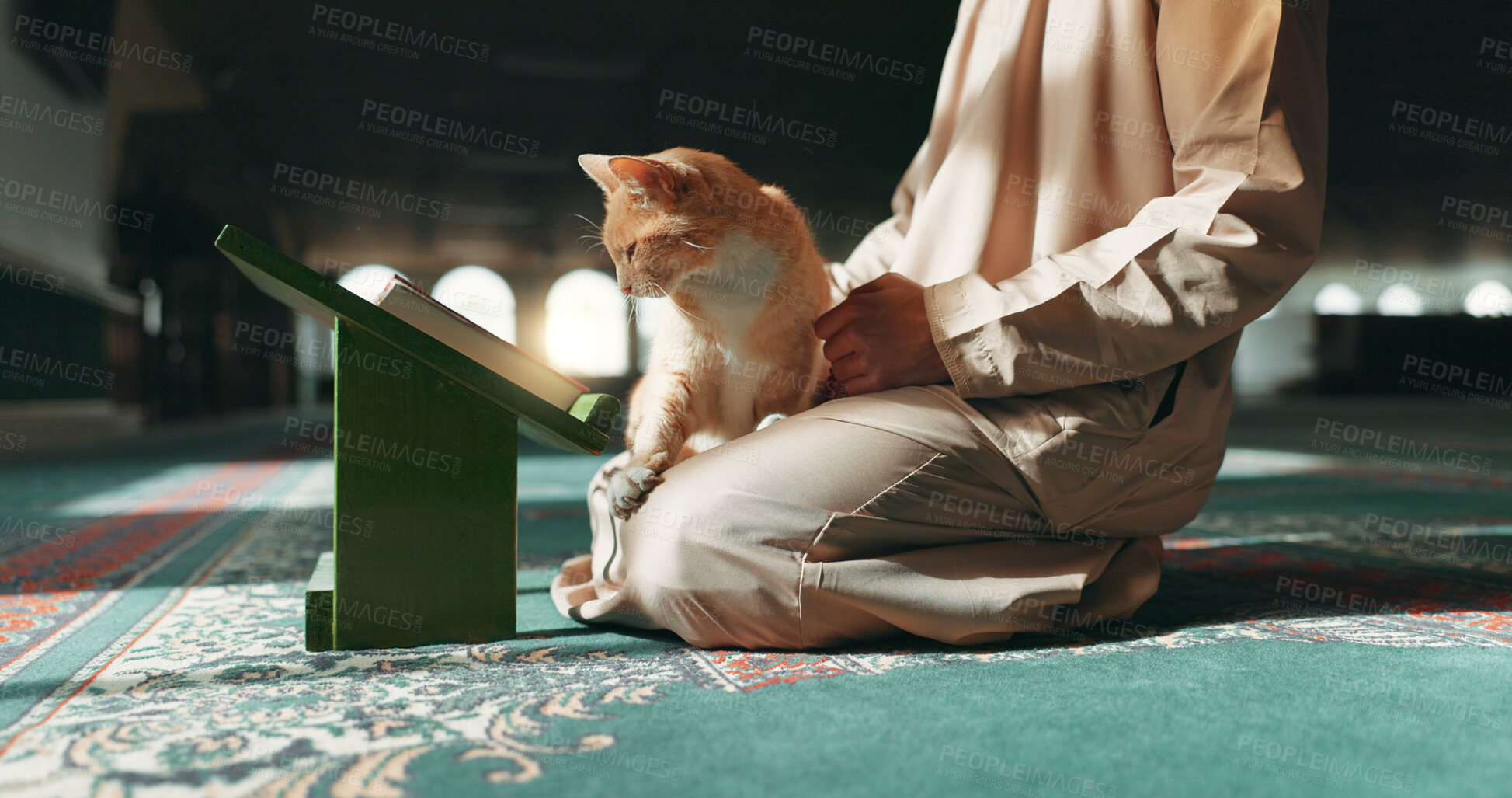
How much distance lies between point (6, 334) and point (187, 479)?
3303mm

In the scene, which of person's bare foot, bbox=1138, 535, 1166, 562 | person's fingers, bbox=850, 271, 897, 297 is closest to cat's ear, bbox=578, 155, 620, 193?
person's fingers, bbox=850, 271, 897, 297

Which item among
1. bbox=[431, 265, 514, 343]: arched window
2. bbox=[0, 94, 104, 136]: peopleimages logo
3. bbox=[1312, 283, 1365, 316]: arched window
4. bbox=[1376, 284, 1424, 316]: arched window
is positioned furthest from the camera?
bbox=[431, 265, 514, 343]: arched window

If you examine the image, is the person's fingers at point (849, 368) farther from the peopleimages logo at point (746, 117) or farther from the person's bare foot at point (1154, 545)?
the peopleimages logo at point (746, 117)

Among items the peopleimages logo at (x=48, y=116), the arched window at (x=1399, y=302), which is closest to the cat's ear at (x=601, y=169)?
the peopleimages logo at (x=48, y=116)

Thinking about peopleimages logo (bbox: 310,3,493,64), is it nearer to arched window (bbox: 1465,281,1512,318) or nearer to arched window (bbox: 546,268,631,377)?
arched window (bbox: 546,268,631,377)

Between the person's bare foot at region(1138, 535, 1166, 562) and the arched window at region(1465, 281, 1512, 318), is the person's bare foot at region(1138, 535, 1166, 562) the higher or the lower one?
the lower one

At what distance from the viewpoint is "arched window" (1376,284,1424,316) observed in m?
12.9

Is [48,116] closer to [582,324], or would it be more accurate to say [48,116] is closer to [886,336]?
[886,336]

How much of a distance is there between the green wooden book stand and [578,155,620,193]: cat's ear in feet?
1.15

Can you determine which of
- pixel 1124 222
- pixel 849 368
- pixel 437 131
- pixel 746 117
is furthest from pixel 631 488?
pixel 437 131

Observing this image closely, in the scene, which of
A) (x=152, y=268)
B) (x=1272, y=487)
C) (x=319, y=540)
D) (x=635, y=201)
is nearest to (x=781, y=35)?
(x=1272, y=487)

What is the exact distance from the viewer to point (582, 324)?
55.8ft

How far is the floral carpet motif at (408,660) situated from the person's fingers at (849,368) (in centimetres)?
40

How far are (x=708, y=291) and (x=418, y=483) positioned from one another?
506mm
